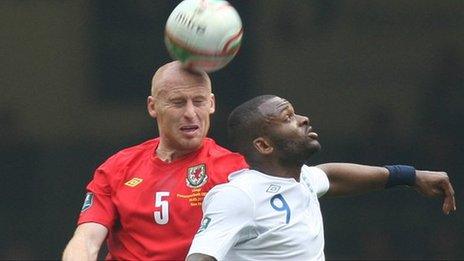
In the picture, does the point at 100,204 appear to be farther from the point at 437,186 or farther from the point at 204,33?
the point at 437,186

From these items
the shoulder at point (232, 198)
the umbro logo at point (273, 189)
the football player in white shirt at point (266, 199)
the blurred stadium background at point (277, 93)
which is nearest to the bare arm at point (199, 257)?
the football player in white shirt at point (266, 199)

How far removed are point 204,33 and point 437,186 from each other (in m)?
1.42

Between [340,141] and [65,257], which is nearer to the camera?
[65,257]

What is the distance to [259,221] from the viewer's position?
6.40 m

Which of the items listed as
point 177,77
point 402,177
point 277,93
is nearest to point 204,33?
point 177,77

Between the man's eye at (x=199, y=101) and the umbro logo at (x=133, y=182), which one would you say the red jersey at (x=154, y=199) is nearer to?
the umbro logo at (x=133, y=182)

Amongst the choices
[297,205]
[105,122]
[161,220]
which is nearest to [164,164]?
[161,220]

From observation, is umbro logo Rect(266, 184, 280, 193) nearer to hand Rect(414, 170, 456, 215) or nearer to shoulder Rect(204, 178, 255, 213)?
shoulder Rect(204, 178, 255, 213)

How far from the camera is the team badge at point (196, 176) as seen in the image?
22.6 ft

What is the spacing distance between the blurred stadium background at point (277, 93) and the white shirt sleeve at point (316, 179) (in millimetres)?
1786

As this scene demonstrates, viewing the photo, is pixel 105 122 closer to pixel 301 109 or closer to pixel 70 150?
pixel 70 150

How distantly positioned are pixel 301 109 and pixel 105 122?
114 cm

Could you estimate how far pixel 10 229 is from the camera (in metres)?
8.91

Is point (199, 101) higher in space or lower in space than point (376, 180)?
higher
